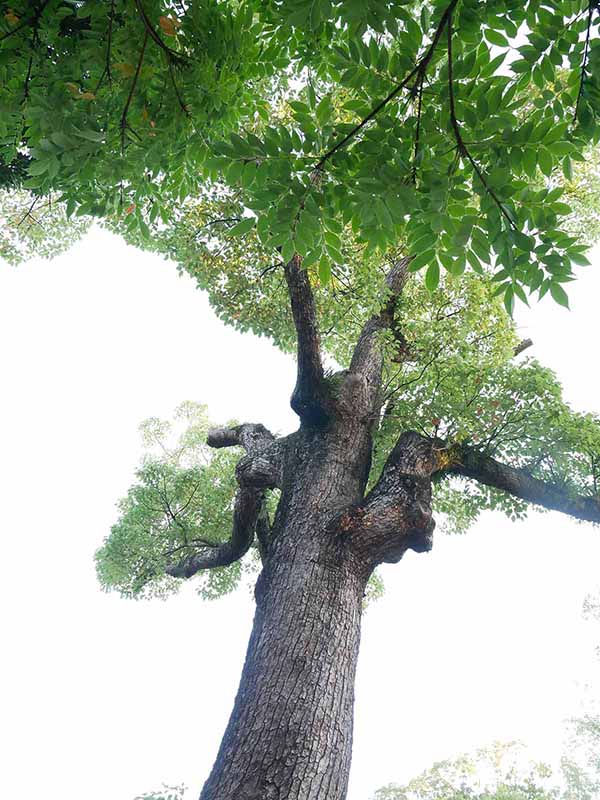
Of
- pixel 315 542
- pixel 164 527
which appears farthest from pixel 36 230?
pixel 315 542

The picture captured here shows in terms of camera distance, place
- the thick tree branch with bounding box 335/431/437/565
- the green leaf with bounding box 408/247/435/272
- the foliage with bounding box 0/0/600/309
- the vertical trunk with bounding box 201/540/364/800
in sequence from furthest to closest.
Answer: the thick tree branch with bounding box 335/431/437/565, the vertical trunk with bounding box 201/540/364/800, the green leaf with bounding box 408/247/435/272, the foliage with bounding box 0/0/600/309

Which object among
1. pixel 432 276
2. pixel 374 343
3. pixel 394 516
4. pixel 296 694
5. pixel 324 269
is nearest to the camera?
pixel 432 276

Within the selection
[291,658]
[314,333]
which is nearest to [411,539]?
[291,658]

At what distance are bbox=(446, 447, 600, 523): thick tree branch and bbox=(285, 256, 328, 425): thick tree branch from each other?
1.47 meters

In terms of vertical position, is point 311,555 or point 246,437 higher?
point 246,437

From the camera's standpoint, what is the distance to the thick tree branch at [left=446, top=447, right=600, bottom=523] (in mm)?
4809

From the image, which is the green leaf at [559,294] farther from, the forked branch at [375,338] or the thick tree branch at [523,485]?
the thick tree branch at [523,485]

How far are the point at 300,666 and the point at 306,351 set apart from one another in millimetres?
2440

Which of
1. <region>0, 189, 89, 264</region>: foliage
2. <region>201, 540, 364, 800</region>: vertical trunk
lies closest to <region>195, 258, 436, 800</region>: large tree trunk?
<region>201, 540, 364, 800</region>: vertical trunk

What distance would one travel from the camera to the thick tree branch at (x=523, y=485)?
481 centimetres

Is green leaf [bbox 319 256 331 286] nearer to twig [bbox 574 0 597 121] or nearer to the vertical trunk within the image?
twig [bbox 574 0 597 121]

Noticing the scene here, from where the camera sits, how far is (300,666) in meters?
2.76

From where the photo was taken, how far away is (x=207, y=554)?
18.1ft

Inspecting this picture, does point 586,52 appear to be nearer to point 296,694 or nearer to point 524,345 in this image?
point 296,694
